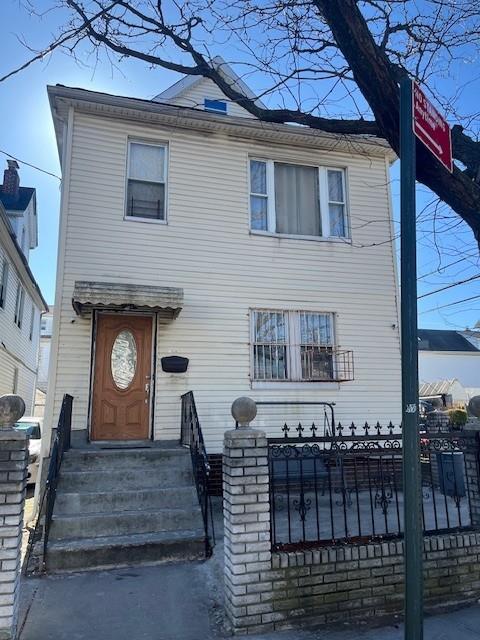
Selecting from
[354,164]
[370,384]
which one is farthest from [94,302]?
[354,164]

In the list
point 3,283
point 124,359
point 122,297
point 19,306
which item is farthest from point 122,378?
point 19,306

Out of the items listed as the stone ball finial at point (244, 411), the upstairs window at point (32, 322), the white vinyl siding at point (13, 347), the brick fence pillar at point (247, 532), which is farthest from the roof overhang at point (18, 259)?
the brick fence pillar at point (247, 532)

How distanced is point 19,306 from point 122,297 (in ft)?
38.1

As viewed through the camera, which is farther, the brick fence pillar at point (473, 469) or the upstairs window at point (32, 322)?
the upstairs window at point (32, 322)

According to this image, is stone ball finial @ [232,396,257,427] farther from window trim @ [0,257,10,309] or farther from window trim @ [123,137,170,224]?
window trim @ [0,257,10,309]

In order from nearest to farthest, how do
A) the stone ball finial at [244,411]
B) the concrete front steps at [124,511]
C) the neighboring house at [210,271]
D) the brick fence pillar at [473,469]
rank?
the stone ball finial at [244,411], the brick fence pillar at [473,469], the concrete front steps at [124,511], the neighboring house at [210,271]

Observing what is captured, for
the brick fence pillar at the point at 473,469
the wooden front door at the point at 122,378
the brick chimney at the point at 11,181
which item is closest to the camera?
the brick fence pillar at the point at 473,469

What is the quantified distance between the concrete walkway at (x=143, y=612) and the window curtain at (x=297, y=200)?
6568mm

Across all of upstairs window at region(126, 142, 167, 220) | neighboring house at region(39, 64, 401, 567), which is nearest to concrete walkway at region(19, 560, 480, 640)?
neighboring house at region(39, 64, 401, 567)

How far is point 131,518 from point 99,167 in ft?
19.4

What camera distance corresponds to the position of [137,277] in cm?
822

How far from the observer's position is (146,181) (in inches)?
346

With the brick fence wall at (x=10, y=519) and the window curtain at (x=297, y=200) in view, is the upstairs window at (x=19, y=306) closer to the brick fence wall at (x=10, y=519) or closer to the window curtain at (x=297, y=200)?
the window curtain at (x=297, y=200)

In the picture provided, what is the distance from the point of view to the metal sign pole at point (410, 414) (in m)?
2.38
